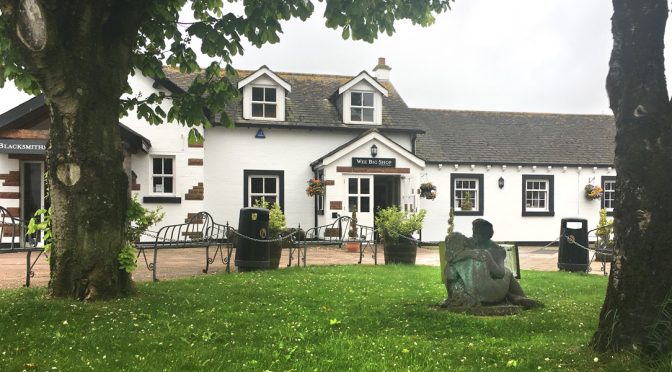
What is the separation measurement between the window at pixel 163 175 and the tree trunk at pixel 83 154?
1206cm

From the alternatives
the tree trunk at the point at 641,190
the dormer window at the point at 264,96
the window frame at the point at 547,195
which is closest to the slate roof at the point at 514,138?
the window frame at the point at 547,195

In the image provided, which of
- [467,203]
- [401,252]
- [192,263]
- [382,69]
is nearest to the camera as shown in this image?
[192,263]

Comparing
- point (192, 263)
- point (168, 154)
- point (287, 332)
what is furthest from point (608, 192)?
point (287, 332)

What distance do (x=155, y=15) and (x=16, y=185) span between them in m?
11.0

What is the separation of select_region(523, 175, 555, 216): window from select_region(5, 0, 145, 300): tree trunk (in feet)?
63.6

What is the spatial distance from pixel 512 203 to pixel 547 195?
160cm

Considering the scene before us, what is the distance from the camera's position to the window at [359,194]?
20.3 meters

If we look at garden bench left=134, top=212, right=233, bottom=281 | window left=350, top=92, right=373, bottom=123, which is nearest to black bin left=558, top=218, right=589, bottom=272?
garden bench left=134, top=212, right=233, bottom=281

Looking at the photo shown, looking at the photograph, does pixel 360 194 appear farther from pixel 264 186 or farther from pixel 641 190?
pixel 641 190

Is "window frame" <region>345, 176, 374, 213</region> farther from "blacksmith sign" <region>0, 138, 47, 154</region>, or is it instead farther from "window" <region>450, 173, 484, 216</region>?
"blacksmith sign" <region>0, 138, 47, 154</region>

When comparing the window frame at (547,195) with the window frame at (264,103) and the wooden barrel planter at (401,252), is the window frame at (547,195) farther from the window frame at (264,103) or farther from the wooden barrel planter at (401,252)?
the wooden barrel planter at (401,252)

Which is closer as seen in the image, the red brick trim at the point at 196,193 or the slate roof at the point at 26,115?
the slate roof at the point at 26,115

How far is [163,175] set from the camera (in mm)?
18906

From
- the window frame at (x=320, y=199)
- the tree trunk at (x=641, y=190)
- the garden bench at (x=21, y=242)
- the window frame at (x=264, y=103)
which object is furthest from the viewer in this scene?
the window frame at (x=264, y=103)
